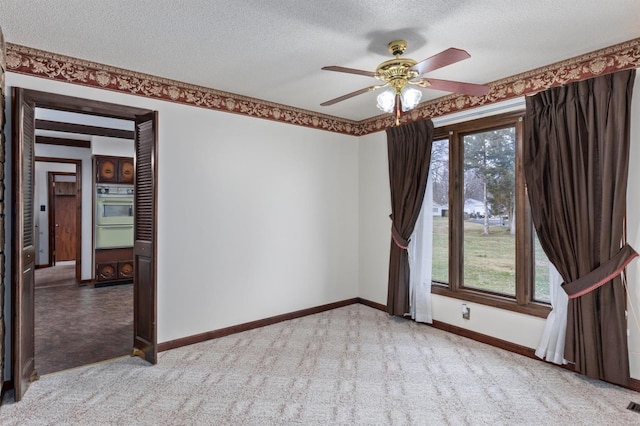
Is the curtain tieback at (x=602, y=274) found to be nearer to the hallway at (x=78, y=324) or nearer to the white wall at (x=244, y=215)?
the white wall at (x=244, y=215)

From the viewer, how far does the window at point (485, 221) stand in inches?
137

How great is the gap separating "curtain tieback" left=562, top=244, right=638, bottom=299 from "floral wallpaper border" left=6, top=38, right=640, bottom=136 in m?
1.41

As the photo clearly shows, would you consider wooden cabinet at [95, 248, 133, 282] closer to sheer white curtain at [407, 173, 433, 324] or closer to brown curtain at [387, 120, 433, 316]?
brown curtain at [387, 120, 433, 316]

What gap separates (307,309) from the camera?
4.73m

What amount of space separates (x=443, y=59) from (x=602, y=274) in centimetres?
209

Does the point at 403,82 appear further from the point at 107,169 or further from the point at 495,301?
the point at 107,169

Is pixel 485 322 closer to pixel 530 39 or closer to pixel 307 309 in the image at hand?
pixel 307 309

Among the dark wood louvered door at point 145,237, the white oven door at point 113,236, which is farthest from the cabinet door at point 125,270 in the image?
the dark wood louvered door at point 145,237

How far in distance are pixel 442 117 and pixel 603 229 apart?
196 cm

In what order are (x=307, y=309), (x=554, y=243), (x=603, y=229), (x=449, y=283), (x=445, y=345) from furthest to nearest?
1. (x=307, y=309)
2. (x=449, y=283)
3. (x=445, y=345)
4. (x=554, y=243)
5. (x=603, y=229)

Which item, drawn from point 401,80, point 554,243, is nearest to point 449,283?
point 554,243

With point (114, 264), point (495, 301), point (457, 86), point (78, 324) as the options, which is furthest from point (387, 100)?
point (114, 264)

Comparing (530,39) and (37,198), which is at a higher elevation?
(530,39)

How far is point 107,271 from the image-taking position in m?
6.49
